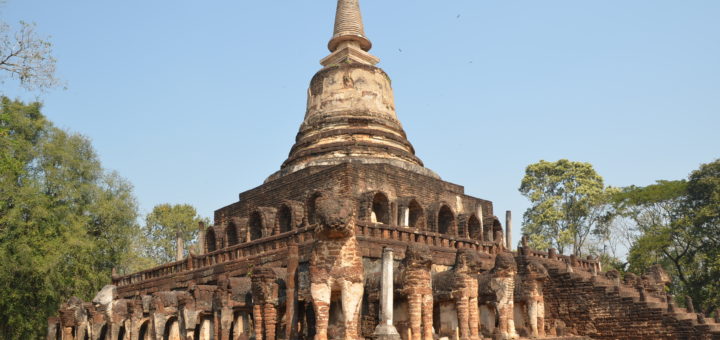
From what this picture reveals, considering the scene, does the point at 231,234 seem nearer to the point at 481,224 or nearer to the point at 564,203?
the point at 481,224

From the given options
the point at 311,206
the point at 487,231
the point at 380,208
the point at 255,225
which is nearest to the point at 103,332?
the point at 255,225

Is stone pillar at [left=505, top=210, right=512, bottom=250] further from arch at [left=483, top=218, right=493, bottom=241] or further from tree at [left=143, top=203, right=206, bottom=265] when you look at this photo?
tree at [left=143, top=203, right=206, bottom=265]

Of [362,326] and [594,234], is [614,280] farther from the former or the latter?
[594,234]

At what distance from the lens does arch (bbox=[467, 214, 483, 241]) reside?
2058 cm

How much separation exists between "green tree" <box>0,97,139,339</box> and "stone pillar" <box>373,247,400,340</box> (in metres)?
13.2

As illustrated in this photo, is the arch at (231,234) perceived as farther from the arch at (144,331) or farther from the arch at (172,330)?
the arch at (172,330)

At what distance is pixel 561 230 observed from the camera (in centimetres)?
3519

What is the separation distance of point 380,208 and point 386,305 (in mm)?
6977

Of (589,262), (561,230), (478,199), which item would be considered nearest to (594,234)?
(561,230)

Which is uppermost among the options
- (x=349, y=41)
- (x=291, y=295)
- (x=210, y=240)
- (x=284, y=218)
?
(x=349, y=41)

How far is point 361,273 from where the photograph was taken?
40.5 ft

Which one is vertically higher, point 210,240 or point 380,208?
point 380,208

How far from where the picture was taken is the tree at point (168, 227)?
3922cm

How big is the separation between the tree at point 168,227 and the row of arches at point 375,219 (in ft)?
62.8
